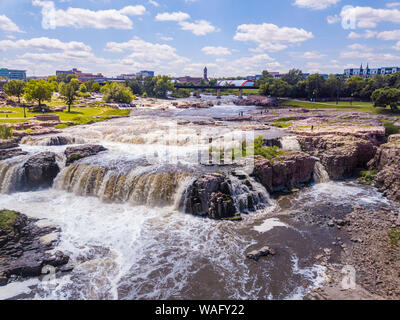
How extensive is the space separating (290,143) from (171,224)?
62.0 feet

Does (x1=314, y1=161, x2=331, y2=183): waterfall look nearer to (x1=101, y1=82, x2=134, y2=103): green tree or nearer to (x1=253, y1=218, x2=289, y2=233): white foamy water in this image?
(x1=253, y1=218, x2=289, y2=233): white foamy water

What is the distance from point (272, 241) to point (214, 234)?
11.7 feet

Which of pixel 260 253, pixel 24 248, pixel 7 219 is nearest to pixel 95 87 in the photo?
pixel 7 219

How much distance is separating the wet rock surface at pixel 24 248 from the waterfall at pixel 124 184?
5.69m

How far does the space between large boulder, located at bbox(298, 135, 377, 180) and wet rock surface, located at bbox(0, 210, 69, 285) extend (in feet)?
80.5

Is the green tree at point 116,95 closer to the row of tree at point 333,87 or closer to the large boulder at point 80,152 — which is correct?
the row of tree at point 333,87

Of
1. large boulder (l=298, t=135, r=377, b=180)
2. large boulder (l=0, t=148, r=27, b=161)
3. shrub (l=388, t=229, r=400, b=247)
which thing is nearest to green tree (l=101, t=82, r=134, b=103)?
large boulder (l=0, t=148, r=27, b=161)

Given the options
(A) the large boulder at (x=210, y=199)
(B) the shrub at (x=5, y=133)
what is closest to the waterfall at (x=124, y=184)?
(A) the large boulder at (x=210, y=199)

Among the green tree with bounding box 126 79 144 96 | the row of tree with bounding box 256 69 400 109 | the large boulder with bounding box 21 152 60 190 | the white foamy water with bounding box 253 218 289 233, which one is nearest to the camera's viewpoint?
the white foamy water with bounding box 253 218 289 233

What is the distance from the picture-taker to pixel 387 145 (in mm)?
27344

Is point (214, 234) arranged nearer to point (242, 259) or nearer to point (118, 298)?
point (242, 259)

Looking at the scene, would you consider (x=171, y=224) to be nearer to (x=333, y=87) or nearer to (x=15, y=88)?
(x=15, y=88)

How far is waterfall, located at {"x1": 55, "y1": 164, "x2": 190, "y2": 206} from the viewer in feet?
71.5

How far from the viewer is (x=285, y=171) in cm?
2512
